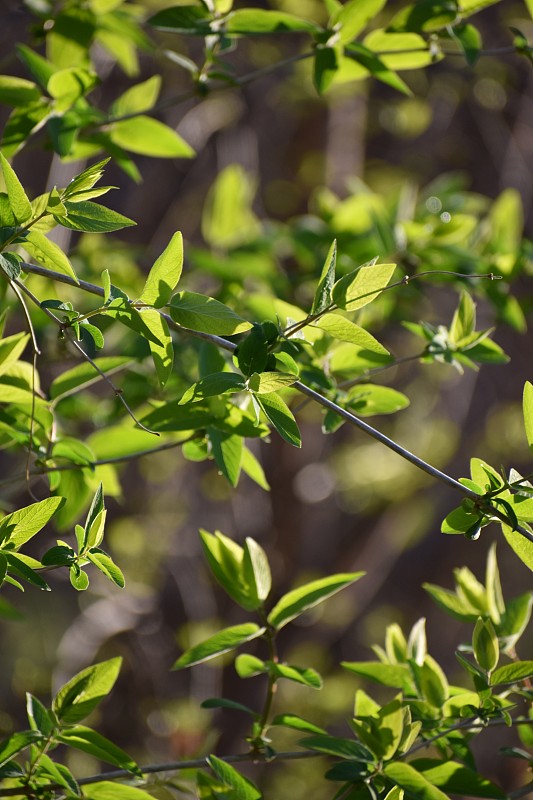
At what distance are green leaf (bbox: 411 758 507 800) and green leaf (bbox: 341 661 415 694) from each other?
5 centimetres

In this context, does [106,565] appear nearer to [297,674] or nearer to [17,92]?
[297,674]

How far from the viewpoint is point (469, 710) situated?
0.47 m

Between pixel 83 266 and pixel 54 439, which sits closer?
pixel 54 439

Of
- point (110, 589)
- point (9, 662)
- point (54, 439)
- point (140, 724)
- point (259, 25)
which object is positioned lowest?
point (140, 724)

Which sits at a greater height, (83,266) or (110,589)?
(83,266)

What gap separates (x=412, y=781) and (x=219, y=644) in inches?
5.4

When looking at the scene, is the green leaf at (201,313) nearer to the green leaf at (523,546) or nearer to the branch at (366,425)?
the branch at (366,425)

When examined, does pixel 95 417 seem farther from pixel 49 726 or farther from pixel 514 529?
pixel 514 529

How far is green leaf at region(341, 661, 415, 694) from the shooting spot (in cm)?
50

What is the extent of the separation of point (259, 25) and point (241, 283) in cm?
29

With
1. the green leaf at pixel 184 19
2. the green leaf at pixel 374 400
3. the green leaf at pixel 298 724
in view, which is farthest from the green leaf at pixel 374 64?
the green leaf at pixel 298 724

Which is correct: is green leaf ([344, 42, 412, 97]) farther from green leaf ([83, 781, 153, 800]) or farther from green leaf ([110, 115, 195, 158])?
green leaf ([83, 781, 153, 800])

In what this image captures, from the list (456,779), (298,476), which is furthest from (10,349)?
(298,476)

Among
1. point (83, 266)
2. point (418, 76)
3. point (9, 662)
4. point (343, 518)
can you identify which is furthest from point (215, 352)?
point (418, 76)
